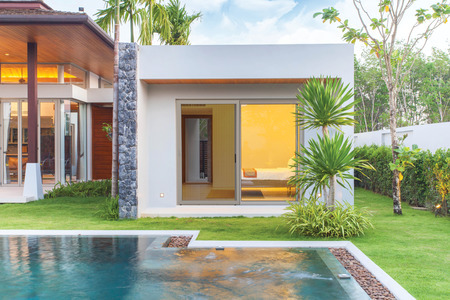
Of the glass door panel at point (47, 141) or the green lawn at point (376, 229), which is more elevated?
the glass door panel at point (47, 141)

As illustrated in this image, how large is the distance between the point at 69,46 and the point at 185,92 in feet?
15.6

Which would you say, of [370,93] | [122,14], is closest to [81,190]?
[122,14]

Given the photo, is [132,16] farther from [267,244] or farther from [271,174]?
[267,244]

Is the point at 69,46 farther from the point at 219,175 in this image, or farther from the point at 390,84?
the point at 390,84

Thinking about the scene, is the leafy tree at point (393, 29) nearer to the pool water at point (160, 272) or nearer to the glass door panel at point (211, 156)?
the glass door panel at point (211, 156)

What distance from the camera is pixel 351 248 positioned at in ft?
20.5

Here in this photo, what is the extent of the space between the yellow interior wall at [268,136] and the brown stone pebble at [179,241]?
10.6ft

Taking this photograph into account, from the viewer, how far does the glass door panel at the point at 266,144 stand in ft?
32.4

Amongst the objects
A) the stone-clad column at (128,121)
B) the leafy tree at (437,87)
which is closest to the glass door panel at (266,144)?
the stone-clad column at (128,121)

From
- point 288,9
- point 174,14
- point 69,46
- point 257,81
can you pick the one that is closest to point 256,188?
point 257,81

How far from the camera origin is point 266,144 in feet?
32.4

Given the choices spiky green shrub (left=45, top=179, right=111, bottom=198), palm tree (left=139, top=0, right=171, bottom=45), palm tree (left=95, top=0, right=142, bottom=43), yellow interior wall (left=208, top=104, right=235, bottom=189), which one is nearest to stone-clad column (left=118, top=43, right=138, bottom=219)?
yellow interior wall (left=208, top=104, right=235, bottom=189)

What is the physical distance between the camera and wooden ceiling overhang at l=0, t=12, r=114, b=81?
1020 cm

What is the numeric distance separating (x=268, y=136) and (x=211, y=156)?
1.40m
